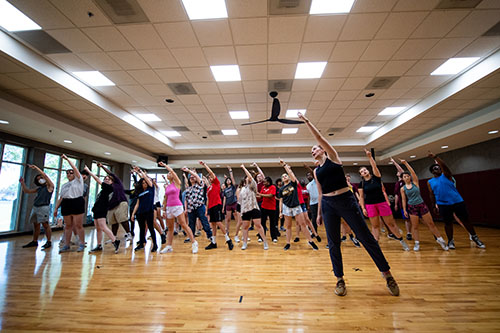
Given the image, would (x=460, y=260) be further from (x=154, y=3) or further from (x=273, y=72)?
(x=154, y=3)

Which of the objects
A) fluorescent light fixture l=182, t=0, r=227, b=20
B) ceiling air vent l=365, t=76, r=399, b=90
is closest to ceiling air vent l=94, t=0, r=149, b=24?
fluorescent light fixture l=182, t=0, r=227, b=20

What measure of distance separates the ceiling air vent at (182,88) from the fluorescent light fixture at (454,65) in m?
5.37

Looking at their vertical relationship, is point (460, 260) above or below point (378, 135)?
below

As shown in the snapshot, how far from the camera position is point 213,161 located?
460 inches

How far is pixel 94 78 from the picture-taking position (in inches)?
187

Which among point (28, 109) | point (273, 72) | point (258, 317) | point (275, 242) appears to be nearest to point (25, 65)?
point (28, 109)

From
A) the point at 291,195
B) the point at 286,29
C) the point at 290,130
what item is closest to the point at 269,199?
the point at 291,195

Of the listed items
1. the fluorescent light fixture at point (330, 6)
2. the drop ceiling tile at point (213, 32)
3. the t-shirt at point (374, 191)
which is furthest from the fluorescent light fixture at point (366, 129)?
the drop ceiling tile at point (213, 32)

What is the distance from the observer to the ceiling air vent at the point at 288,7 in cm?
286

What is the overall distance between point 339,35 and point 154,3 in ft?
9.24

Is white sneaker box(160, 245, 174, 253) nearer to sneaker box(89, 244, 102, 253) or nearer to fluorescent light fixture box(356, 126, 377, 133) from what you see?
sneaker box(89, 244, 102, 253)

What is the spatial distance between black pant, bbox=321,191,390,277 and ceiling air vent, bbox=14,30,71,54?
16.1 feet

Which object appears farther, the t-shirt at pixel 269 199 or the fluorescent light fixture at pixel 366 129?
the fluorescent light fixture at pixel 366 129

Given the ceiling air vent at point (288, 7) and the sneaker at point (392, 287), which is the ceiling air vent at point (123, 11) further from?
the sneaker at point (392, 287)
